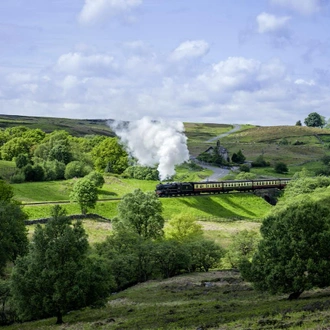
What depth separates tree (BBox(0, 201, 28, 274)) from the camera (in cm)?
5694

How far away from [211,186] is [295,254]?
6797 centimetres

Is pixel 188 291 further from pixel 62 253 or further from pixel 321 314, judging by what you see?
pixel 321 314

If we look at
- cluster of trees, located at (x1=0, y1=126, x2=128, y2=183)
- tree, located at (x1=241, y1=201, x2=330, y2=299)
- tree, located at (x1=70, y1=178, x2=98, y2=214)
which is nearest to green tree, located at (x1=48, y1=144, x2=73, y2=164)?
cluster of trees, located at (x1=0, y1=126, x2=128, y2=183)

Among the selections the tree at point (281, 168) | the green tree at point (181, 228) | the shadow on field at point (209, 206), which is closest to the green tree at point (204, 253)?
the green tree at point (181, 228)

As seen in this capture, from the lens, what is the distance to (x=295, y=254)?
129 ft

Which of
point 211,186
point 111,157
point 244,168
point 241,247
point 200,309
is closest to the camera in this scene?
point 200,309

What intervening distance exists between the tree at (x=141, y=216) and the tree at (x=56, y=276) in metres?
33.6

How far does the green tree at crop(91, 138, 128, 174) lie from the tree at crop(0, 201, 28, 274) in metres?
72.9

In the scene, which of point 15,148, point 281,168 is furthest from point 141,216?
point 15,148

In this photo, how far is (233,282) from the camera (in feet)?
176

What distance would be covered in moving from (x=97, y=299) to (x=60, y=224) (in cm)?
620

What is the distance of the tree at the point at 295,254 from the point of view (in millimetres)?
38594

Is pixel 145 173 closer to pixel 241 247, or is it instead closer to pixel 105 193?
pixel 105 193

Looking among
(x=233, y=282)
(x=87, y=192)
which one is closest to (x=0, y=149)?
(x=87, y=192)
